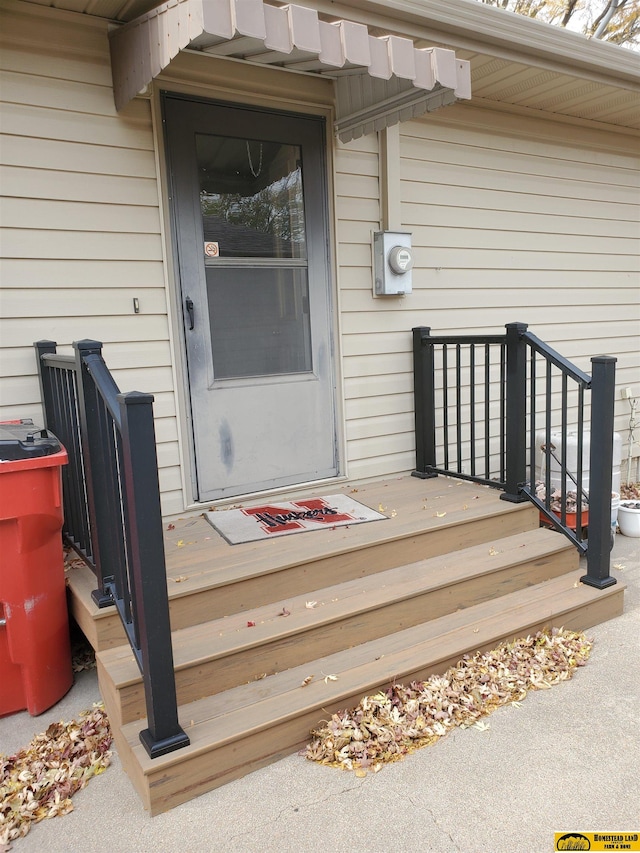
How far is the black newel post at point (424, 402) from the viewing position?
3828mm

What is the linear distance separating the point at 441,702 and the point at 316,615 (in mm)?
544

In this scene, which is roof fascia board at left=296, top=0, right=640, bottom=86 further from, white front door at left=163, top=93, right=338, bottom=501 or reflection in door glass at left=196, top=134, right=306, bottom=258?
reflection in door glass at left=196, top=134, right=306, bottom=258

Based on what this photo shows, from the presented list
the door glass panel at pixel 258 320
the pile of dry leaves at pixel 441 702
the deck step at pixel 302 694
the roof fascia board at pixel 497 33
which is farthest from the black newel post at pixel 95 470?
the roof fascia board at pixel 497 33

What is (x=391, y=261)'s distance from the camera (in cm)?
365

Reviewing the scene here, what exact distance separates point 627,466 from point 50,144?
15.8 feet

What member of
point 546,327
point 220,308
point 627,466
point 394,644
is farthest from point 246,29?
point 627,466

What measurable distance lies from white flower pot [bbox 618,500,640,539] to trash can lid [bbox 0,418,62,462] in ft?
11.7

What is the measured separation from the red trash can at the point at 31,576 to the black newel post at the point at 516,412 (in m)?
2.15

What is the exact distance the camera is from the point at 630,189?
16.4ft

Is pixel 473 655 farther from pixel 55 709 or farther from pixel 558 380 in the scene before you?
pixel 558 380

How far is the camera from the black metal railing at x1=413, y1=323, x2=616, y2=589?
116 inches

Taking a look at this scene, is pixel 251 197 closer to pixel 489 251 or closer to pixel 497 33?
pixel 497 33

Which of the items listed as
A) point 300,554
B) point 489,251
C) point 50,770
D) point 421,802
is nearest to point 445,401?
point 489,251

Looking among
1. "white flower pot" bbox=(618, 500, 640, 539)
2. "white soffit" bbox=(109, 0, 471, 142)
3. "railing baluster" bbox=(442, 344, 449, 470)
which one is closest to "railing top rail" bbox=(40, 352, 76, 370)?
"white soffit" bbox=(109, 0, 471, 142)
